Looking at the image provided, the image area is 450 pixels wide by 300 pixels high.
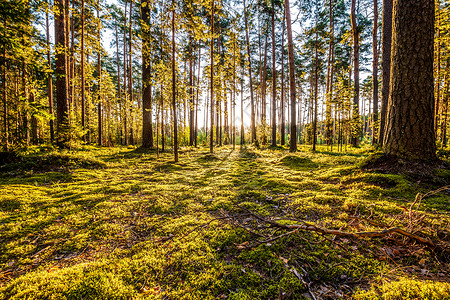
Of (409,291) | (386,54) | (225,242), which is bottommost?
(225,242)

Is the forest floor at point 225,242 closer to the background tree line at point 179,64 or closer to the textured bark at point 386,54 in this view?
the background tree line at point 179,64

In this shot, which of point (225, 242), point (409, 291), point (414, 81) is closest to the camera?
point (409, 291)

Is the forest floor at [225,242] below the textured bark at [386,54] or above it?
below

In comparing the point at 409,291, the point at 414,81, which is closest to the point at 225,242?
the point at 409,291

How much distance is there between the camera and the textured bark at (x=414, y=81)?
Result: 338 centimetres

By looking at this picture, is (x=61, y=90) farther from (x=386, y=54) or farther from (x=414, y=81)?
(x=386, y=54)

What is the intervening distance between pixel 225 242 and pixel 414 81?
5.00 metres

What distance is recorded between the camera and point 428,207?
2510 millimetres

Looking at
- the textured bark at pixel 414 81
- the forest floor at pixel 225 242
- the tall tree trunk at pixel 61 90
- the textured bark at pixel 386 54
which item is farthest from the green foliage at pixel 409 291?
the tall tree trunk at pixel 61 90

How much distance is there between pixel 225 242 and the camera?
2.16 m

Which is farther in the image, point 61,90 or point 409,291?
point 61,90

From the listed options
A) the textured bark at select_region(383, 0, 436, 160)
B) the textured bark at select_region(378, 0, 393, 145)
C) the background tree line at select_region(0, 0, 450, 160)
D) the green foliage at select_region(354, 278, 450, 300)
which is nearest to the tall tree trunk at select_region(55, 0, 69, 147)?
the background tree line at select_region(0, 0, 450, 160)

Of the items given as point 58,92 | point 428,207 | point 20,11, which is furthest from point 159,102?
point 428,207

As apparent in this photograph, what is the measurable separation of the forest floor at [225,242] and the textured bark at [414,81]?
66cm
